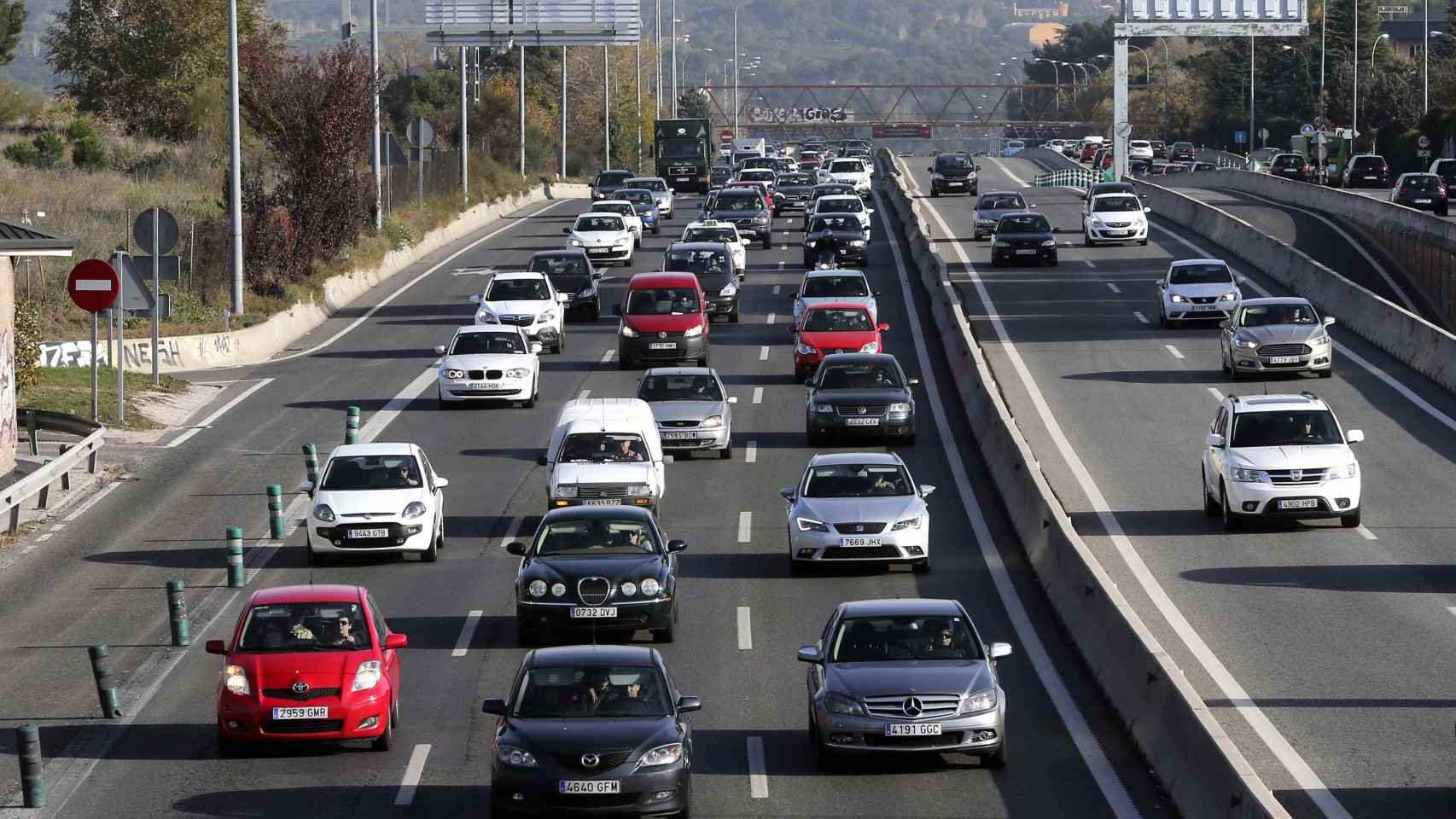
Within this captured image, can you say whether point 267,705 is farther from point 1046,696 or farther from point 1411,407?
point 1411,407

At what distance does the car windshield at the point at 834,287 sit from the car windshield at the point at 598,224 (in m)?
17.3

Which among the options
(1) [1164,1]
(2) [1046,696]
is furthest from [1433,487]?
(1) [1164,1]

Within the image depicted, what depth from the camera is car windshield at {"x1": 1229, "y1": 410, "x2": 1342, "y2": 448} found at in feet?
86.8

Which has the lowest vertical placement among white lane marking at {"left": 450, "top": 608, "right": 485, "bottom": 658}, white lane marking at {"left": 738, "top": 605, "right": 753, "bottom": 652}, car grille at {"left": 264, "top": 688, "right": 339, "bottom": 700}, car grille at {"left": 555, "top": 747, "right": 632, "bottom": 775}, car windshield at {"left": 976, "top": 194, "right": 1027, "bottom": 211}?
white lane marking at {"left": 450, "top": 608, "right": 485, "bottom": 658}

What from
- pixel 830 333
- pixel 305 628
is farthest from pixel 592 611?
pixel 830 333

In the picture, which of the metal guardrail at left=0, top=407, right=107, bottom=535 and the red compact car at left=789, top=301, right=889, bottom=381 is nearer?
the metal guardrail at left=0, top=407, right=107, bottom=535

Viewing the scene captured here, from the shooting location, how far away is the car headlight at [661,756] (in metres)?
14.4

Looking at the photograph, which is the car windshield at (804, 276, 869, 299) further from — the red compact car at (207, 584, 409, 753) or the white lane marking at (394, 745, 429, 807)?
the white lane marking at (394, 745, 429, 807)

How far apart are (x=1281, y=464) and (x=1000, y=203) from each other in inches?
1625

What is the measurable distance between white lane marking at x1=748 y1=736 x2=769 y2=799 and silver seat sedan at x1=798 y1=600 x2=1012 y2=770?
46cm

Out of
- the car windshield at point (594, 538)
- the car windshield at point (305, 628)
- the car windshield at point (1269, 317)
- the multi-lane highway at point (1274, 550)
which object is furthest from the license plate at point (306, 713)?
the car windshield at point (1269, 317)

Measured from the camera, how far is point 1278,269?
5353 centimetres

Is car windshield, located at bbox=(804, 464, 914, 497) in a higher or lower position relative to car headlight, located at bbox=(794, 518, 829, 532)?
higher

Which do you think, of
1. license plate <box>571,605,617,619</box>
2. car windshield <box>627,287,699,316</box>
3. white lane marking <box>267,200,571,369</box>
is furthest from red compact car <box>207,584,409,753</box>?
white lane marking <box>267,200,571,369</box>
